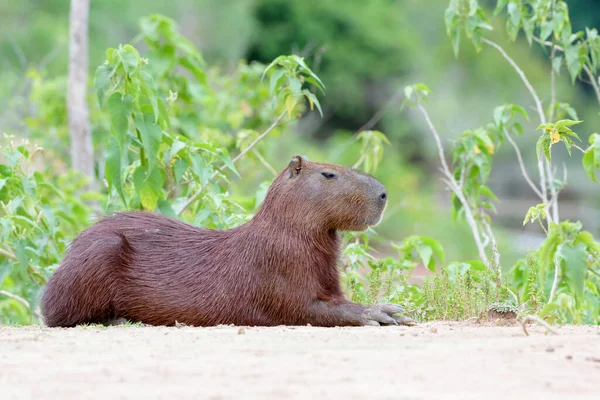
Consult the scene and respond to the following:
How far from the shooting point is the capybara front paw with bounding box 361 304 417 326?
482 cm

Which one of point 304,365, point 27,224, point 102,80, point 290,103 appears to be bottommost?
point 304,365

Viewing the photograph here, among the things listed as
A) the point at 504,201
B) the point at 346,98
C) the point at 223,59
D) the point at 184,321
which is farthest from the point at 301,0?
the point at 184,321

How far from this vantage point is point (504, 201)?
90.1 feet

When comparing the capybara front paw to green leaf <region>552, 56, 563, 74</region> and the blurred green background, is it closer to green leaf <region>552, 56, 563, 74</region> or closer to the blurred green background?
green leaf <region>552, 56, 563, 74</region>

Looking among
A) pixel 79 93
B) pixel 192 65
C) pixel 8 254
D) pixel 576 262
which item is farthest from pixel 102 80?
pixel 79 93

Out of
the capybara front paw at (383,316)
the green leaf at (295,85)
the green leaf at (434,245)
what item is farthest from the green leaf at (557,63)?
the capybara front paw at (383,316)

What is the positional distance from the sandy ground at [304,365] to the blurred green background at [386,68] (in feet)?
47.0

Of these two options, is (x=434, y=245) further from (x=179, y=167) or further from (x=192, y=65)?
(x=192, y=65)

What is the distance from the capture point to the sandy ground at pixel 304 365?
9.70 feet

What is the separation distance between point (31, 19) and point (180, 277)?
2028 centimetres

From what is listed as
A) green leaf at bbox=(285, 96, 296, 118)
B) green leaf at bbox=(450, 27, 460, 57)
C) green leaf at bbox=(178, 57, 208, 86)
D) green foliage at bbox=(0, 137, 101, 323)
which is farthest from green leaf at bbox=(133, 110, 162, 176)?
green leaf at bbox=(178, 57, 208, 86)

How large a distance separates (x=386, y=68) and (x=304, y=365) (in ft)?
84.7

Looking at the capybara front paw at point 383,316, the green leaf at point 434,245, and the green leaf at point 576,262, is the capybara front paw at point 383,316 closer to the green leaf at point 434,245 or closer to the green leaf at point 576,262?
the green leaf at point 576,262

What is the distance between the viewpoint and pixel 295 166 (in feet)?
17.2
